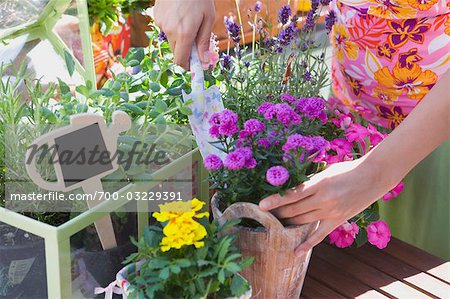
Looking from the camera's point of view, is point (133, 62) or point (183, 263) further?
point (133, 62)

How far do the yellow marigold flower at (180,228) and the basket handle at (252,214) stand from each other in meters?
0.08

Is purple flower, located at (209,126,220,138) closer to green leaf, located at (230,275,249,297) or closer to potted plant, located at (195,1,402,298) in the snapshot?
potted plant, located at (195,1,402,298)

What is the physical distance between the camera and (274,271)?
3.51ft

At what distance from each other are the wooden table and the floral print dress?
0.33m

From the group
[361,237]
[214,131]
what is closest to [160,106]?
[214,131]

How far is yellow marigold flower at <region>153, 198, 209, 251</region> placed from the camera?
3.05 feet

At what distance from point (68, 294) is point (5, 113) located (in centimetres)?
34

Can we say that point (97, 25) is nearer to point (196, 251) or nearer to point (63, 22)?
point (63, 22)

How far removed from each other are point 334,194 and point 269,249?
0.15 meters

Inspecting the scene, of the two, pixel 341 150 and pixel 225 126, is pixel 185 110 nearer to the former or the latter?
pixel 225 126

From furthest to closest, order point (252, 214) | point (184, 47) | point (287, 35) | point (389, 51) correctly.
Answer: point (389, 51)
point (287, 35)
point (184, 47)
point (252, 214)

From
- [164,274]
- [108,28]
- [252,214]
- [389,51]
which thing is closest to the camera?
[164,274]

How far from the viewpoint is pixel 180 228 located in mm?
937

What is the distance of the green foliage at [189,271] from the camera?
919 millimetres
